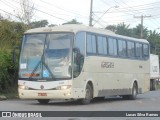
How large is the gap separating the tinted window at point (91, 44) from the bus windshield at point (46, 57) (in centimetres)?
144

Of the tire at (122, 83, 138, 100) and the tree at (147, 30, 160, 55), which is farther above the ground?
the tree at (147, 30, 160, 55)

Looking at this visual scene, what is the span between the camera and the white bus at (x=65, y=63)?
21.8 meters

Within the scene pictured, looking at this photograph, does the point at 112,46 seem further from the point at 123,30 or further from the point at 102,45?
the point at 123,30

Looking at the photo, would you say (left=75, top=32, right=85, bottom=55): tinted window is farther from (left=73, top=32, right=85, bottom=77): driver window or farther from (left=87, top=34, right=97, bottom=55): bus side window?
(left=87, top=34, right=97, bottom=55): bus side window

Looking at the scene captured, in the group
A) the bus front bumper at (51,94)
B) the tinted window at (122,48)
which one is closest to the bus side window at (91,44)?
the bus front bumper at (51,94)

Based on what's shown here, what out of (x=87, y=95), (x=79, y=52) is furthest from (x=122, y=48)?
(x=79, y=52)

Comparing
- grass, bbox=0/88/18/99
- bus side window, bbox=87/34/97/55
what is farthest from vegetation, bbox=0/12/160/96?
bus side window, bbox=87/34/97/55

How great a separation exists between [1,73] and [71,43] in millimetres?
8115

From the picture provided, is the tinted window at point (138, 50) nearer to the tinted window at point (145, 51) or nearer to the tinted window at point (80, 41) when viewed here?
the tinted window at point (145, 51)

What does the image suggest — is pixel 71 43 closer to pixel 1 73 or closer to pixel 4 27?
pixel 1 73

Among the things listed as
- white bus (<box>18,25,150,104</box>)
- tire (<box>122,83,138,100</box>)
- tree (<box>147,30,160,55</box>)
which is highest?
tree (<box>147,30,160,55</box>)

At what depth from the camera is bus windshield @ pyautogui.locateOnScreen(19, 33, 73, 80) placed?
21844 mm

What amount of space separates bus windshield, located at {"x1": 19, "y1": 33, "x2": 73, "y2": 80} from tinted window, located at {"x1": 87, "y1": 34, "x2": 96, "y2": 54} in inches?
56.5

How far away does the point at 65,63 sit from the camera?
21812 millimetres
